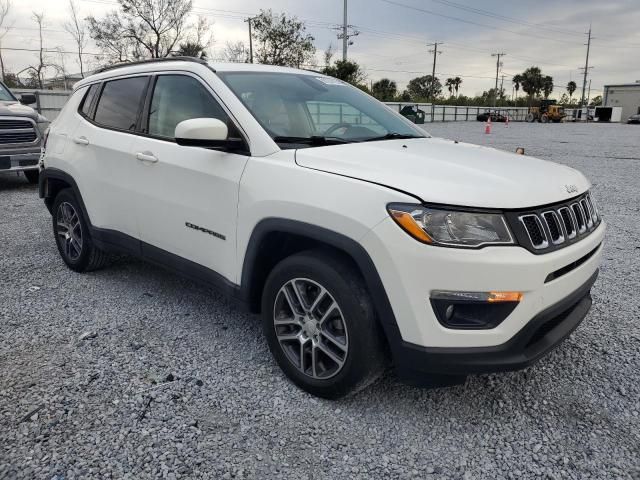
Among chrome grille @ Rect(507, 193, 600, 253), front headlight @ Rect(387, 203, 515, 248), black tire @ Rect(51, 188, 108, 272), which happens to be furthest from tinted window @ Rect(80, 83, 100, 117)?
chrome grille @ Rect(507, 193, 600, 253)

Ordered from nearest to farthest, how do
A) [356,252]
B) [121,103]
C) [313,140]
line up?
→ [356,252] → [313,140] → [121,103]

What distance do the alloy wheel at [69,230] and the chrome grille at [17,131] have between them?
482 centimetres

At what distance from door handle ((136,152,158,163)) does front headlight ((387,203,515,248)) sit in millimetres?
1943

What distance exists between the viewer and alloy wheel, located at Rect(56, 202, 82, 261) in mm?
4566

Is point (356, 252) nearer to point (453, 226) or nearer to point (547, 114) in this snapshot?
point (453, 226)

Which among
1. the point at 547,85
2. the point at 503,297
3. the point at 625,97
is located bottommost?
the point at 503,297

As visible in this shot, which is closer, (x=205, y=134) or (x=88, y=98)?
(x=205, y=134)

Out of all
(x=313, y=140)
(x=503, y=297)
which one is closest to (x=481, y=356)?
(x=503, y=297)

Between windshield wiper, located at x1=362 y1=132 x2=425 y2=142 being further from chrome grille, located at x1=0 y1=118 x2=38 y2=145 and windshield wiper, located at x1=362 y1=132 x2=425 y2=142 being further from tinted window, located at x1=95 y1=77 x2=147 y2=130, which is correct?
chrome grille, located at x1=0 y1=118 x2=38 y2=145

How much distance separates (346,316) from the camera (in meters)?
2.44

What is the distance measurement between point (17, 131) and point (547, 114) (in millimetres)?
50102

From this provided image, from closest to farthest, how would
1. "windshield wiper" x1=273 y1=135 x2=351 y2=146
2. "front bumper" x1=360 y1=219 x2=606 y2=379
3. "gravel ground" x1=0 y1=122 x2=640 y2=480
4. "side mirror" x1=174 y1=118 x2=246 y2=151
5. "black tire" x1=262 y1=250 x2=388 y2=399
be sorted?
"front bumper" x1=360 y1=219 x2=606 y2=379
"gravel ground" x1=0 y1=122 x2=640 y2=480
"black tire" x1=262 y1=250 x2=388 y2=399
"side mirror" x1=174 y1=118 x2=246 y2=151
"windshield wiper" x1=273 y1=135 x2=351 y2=146

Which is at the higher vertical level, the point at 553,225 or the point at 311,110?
the point at 311,110

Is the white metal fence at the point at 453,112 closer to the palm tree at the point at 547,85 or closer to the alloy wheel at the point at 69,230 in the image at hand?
the palm tree at the point at 547,85
